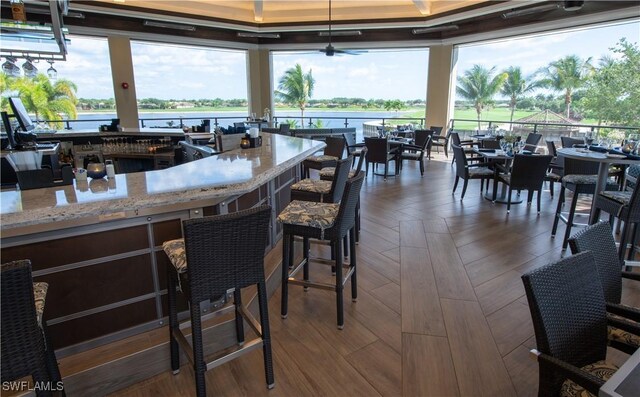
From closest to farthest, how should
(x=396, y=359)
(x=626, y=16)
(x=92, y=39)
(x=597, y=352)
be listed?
(x=597, y=352) < (x=396, y=359) < (x=626, y=16) < (x=92, y=39)

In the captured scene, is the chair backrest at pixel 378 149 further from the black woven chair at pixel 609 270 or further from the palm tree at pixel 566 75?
the palm tree at pixel 566 75

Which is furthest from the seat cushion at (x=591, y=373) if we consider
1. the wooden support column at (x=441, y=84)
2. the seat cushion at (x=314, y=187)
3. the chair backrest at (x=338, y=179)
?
the wooden support column at (x=441, y=84)

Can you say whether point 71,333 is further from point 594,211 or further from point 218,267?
point 594,211

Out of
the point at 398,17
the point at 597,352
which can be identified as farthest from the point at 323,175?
the point at 398,17

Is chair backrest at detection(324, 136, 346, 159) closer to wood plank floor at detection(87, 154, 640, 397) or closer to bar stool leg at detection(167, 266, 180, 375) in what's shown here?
wood plank floor at detection(87, 154, 640, 397)

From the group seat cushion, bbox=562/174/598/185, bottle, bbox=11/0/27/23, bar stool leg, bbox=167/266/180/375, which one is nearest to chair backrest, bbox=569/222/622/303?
bar stool leg, bbox=167/266/180/375

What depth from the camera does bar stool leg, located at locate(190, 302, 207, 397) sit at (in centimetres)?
162

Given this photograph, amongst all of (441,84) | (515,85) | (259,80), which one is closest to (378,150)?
(441,84)

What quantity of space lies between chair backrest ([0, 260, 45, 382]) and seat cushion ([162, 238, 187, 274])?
572mm

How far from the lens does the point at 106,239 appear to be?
74.7 inches

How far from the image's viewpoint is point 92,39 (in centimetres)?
782

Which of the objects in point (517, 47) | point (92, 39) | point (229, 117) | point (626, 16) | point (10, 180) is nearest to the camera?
point (10, 180)

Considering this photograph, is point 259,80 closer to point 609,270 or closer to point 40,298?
point 40,298

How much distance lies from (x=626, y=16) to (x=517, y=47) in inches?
224
